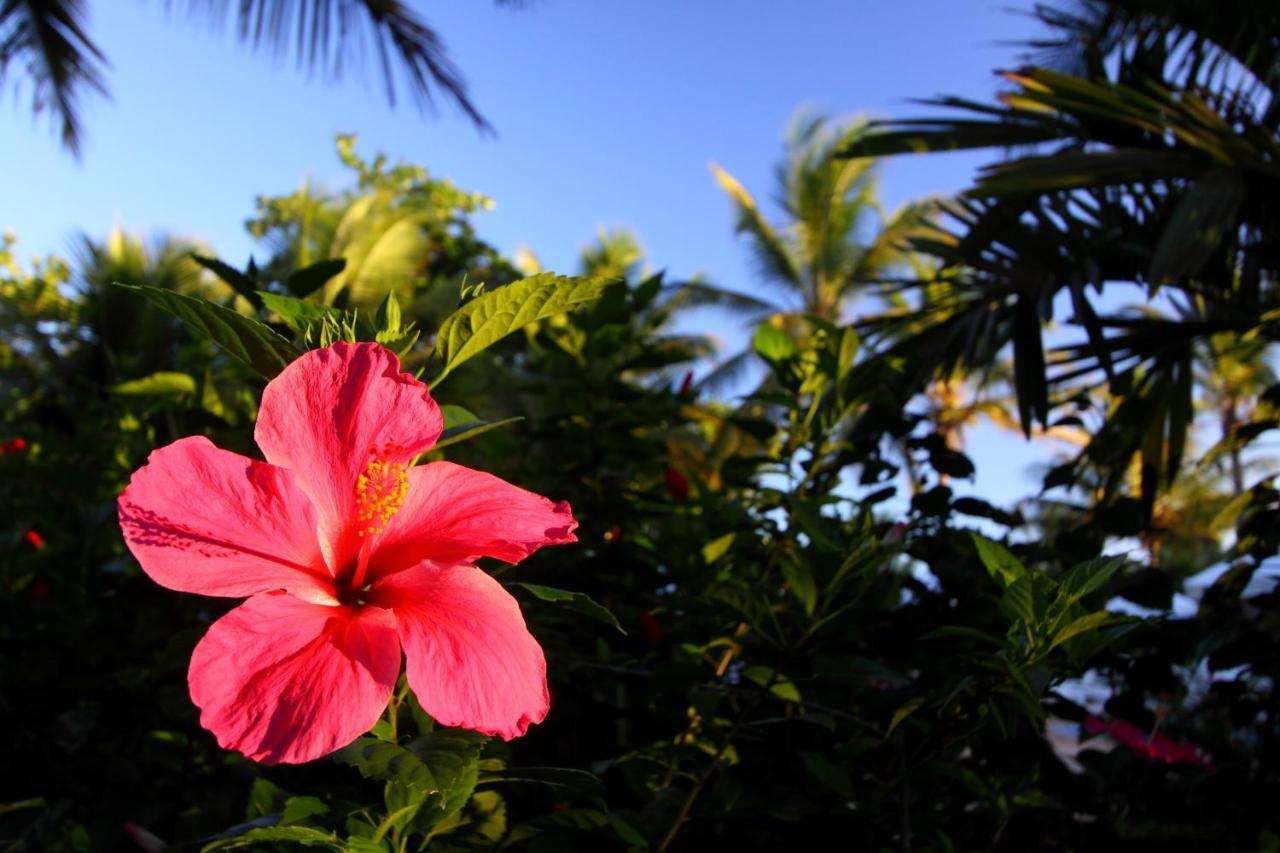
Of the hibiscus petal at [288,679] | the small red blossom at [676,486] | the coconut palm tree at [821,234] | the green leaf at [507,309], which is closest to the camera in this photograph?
the hibiscus petal at [288,679]

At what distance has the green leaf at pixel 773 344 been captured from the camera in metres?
1.27

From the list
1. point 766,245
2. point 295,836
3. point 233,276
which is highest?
point 766,245

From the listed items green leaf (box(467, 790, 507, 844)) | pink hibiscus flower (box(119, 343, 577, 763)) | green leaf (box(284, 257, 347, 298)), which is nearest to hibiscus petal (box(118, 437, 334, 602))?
pink hibiscus flower (box(119, 343, 577, 763))

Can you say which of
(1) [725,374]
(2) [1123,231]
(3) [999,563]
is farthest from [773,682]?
(1) [725,374]

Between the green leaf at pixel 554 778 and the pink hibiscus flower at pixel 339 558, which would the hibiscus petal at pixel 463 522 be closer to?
the pink hibiscus flower at pixel 339 558

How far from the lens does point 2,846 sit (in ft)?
3.03

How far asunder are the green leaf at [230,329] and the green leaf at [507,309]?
0.11m

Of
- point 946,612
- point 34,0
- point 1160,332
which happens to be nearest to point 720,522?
point 946,612

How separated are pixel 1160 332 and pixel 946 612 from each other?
6.18 feet

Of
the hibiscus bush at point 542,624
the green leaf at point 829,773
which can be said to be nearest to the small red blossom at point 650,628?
the hibiscus bush at point 542,624

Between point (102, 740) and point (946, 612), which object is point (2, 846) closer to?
point (102, 740)

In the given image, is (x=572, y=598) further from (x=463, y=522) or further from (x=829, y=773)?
(x=829, y=773)

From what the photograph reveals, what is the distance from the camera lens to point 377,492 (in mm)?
622

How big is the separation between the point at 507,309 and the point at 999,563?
48 centimetres
